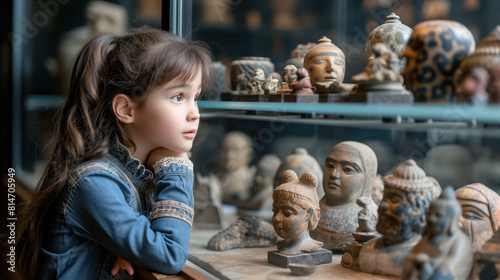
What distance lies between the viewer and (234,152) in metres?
3.06

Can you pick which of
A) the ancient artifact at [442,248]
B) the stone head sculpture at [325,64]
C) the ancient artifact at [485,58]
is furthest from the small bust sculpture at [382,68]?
the stone head sculpture at [325,64]

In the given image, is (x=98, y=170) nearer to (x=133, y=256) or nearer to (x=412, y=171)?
(x=133, y=256)

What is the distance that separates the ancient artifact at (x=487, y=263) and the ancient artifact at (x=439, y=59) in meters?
0.38

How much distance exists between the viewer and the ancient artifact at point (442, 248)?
1039mm

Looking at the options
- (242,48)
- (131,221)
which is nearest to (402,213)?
(131,221)

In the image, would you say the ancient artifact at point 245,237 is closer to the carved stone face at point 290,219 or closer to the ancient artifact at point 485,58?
the carved stone face at point 290,219

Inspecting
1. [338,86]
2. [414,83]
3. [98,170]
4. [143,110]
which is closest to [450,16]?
[338,86]

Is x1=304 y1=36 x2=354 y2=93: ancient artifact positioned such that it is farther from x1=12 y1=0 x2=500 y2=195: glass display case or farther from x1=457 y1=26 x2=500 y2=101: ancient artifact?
x1=457 y1=26 x2=500 y2=101: ancient artifact

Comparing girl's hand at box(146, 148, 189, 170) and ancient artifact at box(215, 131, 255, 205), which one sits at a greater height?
girl's hand at box(146, 148, 189, 170)

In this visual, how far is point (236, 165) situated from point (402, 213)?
1866 mm

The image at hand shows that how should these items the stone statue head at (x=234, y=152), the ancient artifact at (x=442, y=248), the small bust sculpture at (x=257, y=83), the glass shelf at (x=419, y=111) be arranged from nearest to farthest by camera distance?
the glass shelf at (x=419, y=111), the ancient artifact at (x=442, y=248), the small bust sculpture at (x=257, y=83), the stone statue head at (x=234, y=152)

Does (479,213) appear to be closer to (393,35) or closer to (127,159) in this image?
(393,35)

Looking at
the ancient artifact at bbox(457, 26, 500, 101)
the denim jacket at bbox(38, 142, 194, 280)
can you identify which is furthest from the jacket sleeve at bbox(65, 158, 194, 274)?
the ancient artifact at bbox(457, 26, 500, 101)

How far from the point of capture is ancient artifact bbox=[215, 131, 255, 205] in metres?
2.94
